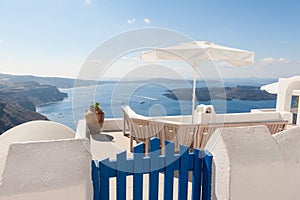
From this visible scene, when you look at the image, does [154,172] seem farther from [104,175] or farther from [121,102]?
[121,102]

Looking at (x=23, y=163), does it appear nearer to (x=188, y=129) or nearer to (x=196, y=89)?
(x=188, y=129)

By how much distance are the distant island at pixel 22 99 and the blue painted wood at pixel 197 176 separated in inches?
126

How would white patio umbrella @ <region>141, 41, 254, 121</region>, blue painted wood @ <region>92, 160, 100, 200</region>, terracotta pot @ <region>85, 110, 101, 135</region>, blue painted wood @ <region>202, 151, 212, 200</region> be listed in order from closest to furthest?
blue painted wood @ <region>92, 160, 100, 200</region> → blue painted wood @ <region>202, 151, 212, 200</region> → white patio umbrella @ <region>141, 41, 254, 121</region> → terracotta pot @ <region>85, 110, 101, 135</region>

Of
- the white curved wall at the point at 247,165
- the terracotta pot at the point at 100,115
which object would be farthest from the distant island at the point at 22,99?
the white curved wall at the point at 247,165

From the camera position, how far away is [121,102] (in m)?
5.51

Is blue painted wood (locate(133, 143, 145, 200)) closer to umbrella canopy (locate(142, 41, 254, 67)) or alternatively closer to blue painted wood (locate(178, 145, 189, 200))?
blue painted wood (locate(178, 145, 189, 200))

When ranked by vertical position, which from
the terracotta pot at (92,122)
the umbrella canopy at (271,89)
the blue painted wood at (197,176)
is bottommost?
the terracotta pot at (92,122)

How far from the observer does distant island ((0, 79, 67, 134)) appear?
432 centimetres

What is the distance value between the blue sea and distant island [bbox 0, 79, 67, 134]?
206 millimetres

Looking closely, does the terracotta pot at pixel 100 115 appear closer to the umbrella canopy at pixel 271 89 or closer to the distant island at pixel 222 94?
the distant island at pixel 222 94

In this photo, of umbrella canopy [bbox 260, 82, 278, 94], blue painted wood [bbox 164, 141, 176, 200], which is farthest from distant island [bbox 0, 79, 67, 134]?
umbrella canopy [bbox 260, 82, 278, 94]

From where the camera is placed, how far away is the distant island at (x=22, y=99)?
14.2 feet

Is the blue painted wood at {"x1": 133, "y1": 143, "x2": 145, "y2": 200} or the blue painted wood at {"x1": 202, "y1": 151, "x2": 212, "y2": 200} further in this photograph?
the blue painted wood at {"x1": 202, "y1": 151, "x2": 212, "y2": 200}

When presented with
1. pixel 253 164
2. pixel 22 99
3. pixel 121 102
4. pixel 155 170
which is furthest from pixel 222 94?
pixel 22 99
